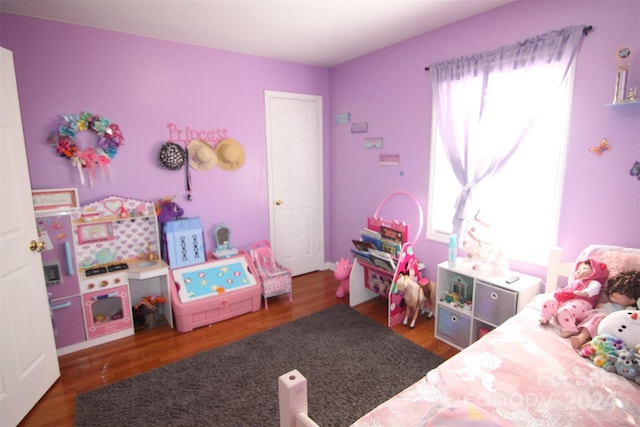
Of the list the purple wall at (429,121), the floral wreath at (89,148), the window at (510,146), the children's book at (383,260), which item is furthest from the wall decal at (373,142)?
the floral wreath at (89,148)

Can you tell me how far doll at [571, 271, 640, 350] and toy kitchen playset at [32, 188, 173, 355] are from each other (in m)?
2.96

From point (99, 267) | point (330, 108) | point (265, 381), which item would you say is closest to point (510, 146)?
point (330, 108)

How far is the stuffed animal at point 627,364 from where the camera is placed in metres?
1.45

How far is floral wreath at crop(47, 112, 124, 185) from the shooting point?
2.67 meters

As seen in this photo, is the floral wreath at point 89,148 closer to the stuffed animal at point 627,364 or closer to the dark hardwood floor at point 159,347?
the dark hardwood floor at point 159,347

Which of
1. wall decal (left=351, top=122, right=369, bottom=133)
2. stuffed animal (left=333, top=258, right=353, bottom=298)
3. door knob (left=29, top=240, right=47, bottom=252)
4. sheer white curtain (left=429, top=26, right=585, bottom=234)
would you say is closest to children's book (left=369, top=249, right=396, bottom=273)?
stuffed animal (left=333, top=258, right=353, bottom=298)

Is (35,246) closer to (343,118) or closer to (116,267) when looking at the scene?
(116,267)

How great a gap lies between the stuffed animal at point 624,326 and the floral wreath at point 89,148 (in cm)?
356

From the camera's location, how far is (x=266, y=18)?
258 centimetres

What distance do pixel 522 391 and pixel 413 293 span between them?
1.45m

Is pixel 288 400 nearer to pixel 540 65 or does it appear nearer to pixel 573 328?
pixel 573 328

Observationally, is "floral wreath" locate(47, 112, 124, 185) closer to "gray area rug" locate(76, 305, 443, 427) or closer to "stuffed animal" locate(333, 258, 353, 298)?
"gray area rug" locate(76, 305, 443, 427)

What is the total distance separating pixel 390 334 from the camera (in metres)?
2.84

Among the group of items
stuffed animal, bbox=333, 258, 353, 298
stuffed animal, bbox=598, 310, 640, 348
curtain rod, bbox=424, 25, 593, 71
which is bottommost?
stuffed animal, bbox=333, 258, 353, 298
